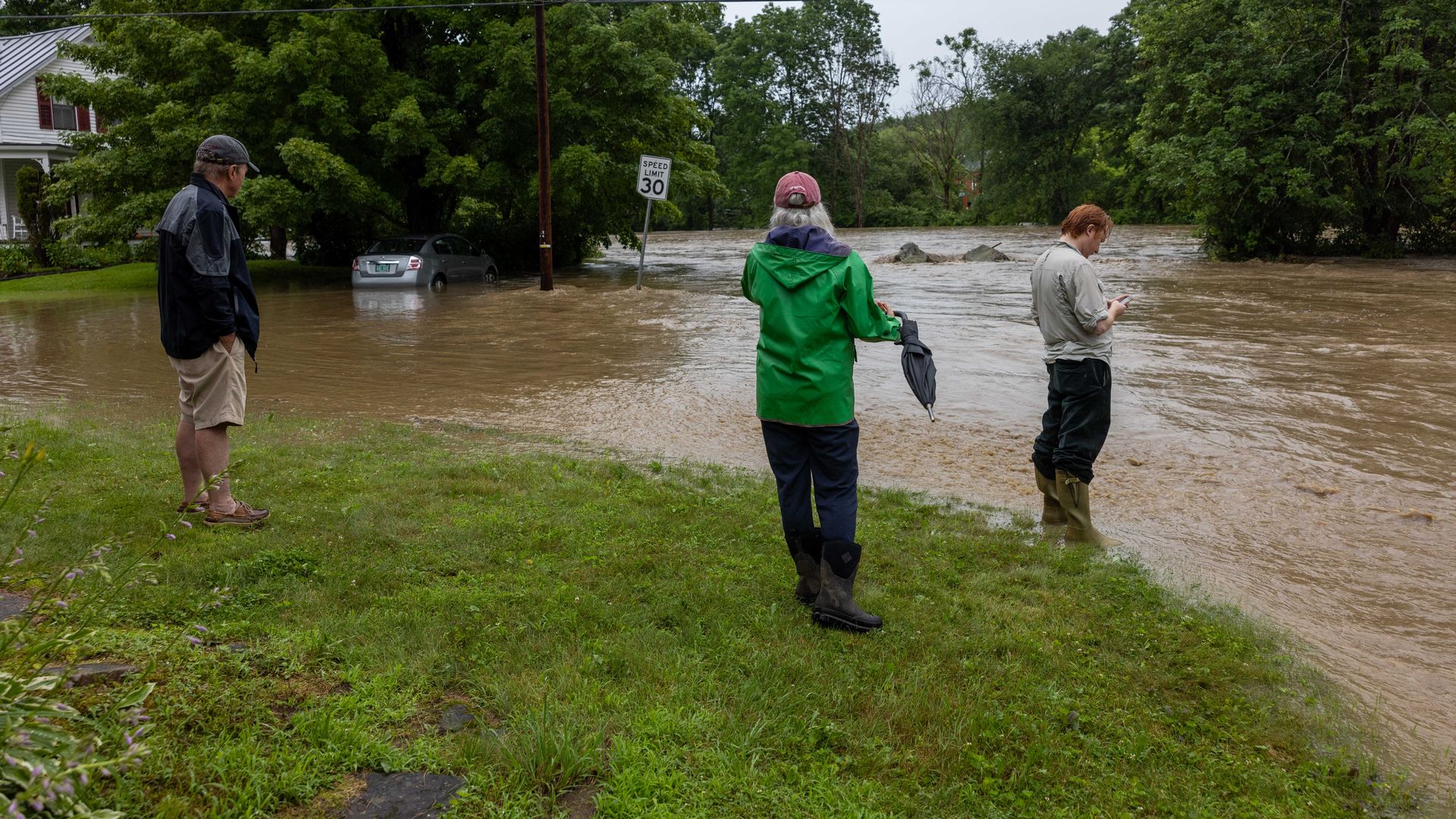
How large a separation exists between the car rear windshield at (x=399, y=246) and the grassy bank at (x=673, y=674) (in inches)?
687

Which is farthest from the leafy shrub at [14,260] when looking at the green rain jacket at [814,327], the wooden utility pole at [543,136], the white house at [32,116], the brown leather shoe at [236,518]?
the green rain jacket at [814,327]

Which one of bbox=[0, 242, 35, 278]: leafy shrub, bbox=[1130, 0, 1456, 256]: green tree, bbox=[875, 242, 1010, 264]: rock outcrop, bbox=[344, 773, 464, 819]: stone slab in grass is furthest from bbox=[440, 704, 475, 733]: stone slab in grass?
bbox=[875, 242, 1010, 264]: rock outcrop

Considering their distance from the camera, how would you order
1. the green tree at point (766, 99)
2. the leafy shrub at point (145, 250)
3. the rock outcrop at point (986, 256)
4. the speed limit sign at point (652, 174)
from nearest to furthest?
the speed limit sign at point (652, 174) → the leafy shrub at point (145, 250) → the rock outcrop at point (986, 256) → the green tree at point (766, 99)

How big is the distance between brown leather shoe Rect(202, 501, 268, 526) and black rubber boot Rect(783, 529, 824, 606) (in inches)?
112

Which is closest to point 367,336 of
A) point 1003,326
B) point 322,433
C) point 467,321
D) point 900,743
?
point 467,321

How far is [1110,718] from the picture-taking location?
3.75 metres

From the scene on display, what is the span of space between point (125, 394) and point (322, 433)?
360cm

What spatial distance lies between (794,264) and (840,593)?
1.48 metres

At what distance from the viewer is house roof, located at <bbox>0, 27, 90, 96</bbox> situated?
114 feet

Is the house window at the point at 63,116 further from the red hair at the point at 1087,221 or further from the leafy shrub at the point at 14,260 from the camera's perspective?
the red hair at the point at 1087,221

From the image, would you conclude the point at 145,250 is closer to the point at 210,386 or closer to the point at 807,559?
the point at 210,386

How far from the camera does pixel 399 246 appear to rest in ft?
75.8

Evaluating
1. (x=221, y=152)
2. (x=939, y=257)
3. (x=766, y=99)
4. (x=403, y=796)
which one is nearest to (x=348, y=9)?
(x=939, y=257)

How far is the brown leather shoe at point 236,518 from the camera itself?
5258 millimetres
